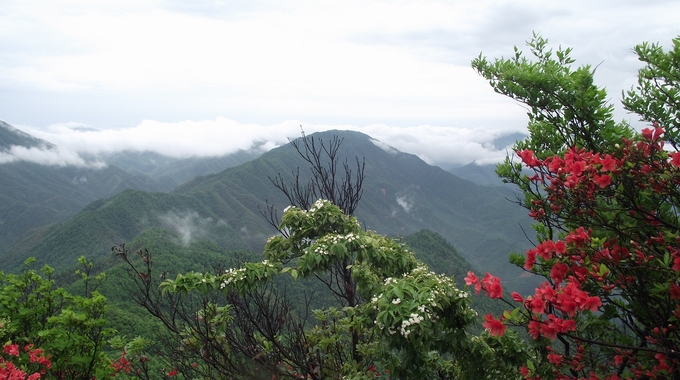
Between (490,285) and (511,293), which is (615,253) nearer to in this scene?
(511,293)

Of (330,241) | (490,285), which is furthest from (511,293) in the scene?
(330,241)

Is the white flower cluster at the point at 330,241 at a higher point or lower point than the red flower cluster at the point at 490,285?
lower

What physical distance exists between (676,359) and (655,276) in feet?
2.19

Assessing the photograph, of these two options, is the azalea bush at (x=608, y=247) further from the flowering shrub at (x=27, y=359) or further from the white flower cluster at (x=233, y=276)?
the flowering shrub at (x=27, y=359)

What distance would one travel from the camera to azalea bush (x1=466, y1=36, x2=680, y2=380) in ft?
8.20

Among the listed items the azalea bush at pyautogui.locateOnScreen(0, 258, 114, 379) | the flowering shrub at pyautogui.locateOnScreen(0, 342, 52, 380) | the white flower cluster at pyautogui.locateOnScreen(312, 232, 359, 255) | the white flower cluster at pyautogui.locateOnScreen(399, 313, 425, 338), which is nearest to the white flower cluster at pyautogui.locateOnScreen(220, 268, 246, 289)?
the white flower cluster at pyautogui.locateOnScreen(312, 232, 359, 255)

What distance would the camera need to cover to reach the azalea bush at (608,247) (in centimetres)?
250

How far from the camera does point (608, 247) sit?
2.94 meters

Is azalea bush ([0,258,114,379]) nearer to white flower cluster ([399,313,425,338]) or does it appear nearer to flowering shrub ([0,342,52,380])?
flowering shrub ([0,342,52,380])

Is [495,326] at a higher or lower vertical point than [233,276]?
higher

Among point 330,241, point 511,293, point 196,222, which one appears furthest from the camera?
point 196,222

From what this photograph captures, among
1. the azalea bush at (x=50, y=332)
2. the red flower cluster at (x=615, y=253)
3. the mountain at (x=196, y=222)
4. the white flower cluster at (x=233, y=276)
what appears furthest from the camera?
the mountain at (x=196, y=222)

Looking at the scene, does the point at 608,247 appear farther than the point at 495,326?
Yes

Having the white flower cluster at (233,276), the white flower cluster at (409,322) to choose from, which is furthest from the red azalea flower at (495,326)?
the white flower cluster at (233,276)
